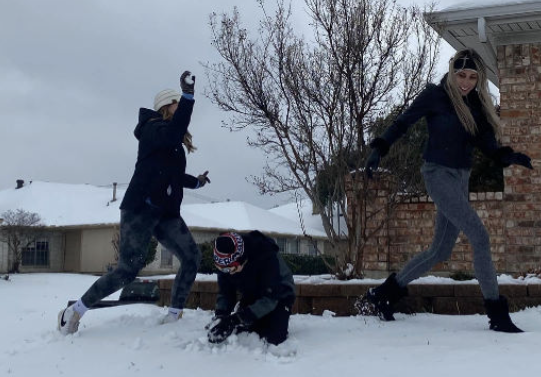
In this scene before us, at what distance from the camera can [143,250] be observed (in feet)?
13.5

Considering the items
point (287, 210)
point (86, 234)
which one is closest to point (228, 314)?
point (86, 234)

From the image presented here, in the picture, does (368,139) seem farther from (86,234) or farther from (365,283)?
(86,234)

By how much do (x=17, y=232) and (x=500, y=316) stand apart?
2365 cm

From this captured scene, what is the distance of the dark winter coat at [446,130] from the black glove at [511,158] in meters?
0.06

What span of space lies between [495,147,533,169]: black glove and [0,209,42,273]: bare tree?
2294 cm

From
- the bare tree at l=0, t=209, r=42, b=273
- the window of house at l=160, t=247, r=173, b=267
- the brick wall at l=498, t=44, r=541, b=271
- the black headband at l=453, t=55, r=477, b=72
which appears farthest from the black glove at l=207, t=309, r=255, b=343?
the window of house at l=160, t=247, r=173, b=267

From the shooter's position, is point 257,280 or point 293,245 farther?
point 293,245

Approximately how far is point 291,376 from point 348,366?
0.31 metres

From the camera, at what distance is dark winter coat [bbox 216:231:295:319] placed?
3.80m

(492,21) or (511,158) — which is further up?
(492,21)

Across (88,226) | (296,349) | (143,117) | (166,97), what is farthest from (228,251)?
(88,226)

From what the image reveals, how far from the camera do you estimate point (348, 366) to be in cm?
313

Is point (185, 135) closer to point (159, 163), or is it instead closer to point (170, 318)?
point (159, 163)

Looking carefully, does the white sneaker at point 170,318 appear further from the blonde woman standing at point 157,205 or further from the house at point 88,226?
the house at point 88,226
